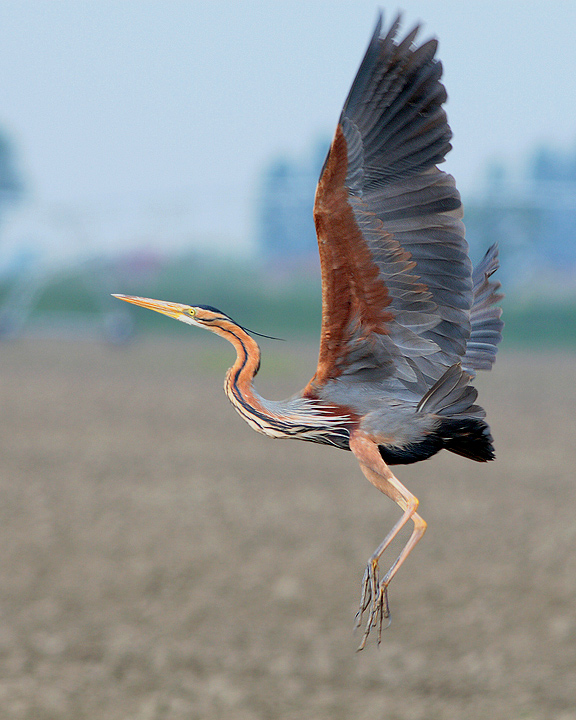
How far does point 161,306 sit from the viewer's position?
1.19m

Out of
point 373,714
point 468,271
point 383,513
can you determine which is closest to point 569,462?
point 383,513

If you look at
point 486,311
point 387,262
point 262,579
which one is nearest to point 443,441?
point 387,262

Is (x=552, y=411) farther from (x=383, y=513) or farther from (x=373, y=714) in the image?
(x=373, y=714)

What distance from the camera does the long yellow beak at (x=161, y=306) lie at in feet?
3.82

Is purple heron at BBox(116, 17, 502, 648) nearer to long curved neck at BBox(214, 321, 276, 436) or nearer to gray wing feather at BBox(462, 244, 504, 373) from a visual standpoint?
long curved neck at BBox(214, 321, 276, 436)

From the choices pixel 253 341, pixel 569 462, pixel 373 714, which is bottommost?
pixel 373 714

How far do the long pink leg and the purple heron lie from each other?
6 cm

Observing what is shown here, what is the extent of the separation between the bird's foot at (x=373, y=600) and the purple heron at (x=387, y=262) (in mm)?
163

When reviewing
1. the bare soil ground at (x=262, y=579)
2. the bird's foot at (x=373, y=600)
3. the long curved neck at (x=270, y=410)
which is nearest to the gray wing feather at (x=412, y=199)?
the long curved neck at (x=270, y=410)

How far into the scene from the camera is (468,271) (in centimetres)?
137

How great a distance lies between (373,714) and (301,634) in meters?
4.33

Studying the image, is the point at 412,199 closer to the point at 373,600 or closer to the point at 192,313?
the point at 192,313

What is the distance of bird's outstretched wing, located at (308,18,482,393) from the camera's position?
1.36m

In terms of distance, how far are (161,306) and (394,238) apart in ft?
1.32
